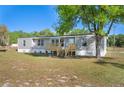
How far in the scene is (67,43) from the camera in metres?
24.0

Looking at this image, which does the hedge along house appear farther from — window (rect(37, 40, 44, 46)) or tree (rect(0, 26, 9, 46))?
tree (rect(0, 26, 9, 46))

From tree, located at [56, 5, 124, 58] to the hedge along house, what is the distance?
344 cm

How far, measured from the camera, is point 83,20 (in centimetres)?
1873

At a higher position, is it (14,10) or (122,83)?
(14,10)

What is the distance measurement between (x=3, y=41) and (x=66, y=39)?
1452 centimetres

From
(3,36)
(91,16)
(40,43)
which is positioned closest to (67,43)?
(40,43)

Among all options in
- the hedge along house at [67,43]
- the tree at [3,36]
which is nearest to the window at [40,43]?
the hedge along house at [67,43]

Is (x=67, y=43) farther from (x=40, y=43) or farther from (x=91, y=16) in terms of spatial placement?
(x=91, y=16)

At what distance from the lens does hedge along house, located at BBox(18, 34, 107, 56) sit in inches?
890

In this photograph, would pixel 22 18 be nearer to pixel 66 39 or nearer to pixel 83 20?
pixel 66 39

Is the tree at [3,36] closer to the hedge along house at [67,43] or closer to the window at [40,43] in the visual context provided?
the hedge along house at [67,43]

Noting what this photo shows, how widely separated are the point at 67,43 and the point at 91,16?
6.41 meters
